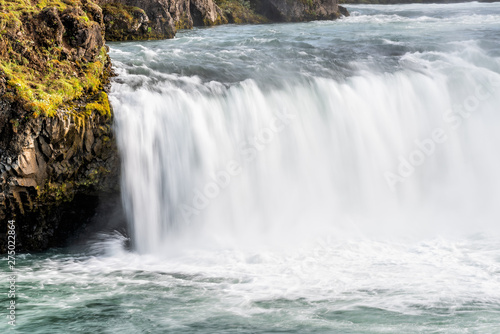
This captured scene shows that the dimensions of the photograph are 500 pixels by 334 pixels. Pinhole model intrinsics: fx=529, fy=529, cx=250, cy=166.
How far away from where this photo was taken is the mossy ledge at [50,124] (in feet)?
24.8

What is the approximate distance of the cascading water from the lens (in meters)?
9.15

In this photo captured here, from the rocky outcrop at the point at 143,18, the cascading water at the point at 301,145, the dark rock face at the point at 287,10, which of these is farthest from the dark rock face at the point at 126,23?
the dark rock face at the point at 287,10

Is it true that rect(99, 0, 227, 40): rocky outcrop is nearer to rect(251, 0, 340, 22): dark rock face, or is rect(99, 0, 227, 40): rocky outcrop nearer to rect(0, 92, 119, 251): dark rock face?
rect(251, 0, 340, 22): dark rock face

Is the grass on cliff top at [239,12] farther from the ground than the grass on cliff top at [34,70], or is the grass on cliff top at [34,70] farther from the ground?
the grass on cliff top at [239,12]

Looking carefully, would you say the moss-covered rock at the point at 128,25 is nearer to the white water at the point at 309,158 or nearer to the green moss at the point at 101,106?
the white water at the point at 309,158

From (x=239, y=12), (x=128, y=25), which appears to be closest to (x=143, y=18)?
(x=128, y=25)

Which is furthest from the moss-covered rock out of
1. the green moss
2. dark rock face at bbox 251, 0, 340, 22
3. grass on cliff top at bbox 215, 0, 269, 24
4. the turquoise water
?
dark rock face at bbox 251, 0, 340, 22

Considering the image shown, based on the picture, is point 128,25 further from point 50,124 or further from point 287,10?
point 287,10

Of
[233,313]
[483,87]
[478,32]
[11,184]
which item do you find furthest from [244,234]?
[478,32]

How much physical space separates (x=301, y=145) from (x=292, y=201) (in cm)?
114

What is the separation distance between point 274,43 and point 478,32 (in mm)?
7770

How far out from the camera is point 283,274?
24.9 feet

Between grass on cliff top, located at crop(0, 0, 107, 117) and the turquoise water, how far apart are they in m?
0.75

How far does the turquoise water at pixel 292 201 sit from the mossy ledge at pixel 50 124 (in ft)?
1.33
